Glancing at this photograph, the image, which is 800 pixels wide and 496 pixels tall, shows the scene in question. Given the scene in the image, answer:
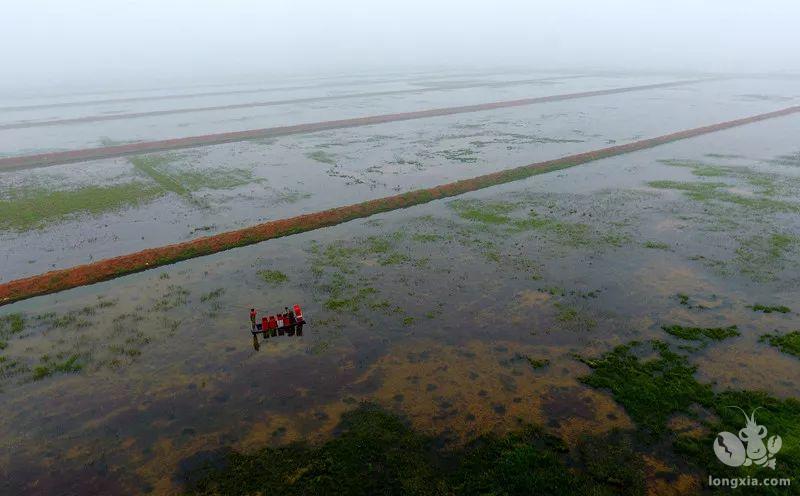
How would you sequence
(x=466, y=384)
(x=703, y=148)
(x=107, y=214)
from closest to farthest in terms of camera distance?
1. (x=466, y=384)
2. (x=107, y=214)
3. (x=703, y=148)

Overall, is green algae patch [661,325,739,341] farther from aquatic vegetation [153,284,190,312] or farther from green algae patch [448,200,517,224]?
aquatic vegetation [153,284,190,312]

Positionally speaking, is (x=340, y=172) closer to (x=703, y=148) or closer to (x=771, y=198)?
(x=771, y=198)

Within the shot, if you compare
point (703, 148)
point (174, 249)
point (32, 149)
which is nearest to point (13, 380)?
point (174, 249)

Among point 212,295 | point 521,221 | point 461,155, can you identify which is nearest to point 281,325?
point 212,295

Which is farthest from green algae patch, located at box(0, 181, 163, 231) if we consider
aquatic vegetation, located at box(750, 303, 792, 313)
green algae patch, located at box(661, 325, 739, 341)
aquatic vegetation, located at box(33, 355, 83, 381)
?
aquatic vegetation, located at box(750, 303, 792, 313)

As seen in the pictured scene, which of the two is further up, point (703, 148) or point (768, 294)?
point (703, 148)

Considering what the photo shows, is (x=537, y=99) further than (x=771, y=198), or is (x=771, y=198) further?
(x=537, y=99)

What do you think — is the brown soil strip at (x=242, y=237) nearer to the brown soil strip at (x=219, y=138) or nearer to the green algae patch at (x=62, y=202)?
the green algae patch at (x=62, y=202)

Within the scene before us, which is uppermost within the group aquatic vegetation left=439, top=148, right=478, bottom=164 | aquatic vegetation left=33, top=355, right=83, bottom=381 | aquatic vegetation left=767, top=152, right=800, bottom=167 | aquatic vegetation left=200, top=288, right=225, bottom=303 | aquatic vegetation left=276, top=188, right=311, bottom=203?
aquatic vegetation left=767, top=152, right=800, bottom=167
